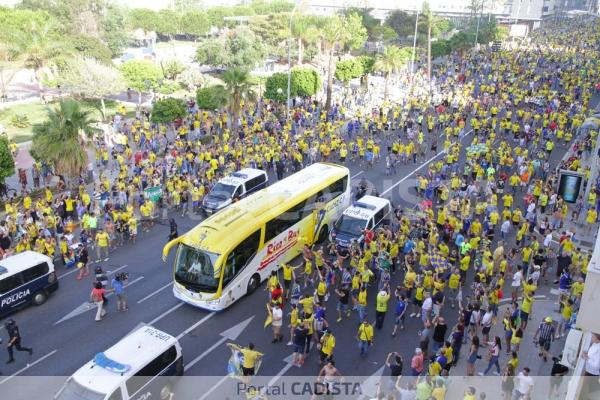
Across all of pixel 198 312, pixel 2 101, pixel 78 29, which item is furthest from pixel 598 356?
pixel 78 29

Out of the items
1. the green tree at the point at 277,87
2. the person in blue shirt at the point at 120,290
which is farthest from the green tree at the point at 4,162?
the green tree at the point at 277,87

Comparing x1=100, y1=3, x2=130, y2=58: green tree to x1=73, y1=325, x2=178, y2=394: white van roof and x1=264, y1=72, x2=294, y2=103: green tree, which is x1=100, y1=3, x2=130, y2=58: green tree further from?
x1=73, y1=325, x2=178, y2=394: white van roof

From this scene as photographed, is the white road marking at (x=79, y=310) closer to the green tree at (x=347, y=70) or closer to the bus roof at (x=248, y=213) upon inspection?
the bus roof at (x=248, y=213)

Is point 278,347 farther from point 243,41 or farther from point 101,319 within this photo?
point 243,41

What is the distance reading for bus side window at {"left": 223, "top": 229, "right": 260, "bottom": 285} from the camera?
Result: 655 inches

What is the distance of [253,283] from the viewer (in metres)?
18.2

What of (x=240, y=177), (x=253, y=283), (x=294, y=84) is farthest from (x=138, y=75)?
(x=253, y=283)

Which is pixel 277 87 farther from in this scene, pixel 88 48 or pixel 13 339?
pixel 13 339

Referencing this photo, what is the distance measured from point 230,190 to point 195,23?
8235cm

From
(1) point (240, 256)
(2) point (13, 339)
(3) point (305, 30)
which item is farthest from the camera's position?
(3) point (305, 30)

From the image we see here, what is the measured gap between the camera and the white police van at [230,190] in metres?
23.6

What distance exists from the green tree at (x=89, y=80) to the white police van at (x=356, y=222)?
29.3 metres

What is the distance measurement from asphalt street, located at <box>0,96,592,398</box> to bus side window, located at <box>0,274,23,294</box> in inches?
41.5

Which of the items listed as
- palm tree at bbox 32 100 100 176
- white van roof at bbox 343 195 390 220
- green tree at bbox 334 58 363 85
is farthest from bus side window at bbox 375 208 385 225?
green tree at bbox 334 58 363 85
